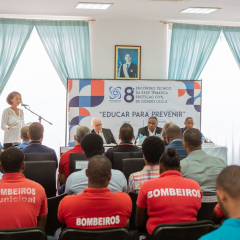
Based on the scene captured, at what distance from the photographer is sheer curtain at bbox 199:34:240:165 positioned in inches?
305

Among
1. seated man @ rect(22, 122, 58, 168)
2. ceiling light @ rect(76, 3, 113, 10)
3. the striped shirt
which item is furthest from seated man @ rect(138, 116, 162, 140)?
the striped shirt

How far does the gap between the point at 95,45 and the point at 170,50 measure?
172 cm

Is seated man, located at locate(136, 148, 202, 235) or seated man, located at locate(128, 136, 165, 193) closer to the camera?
seated man, located at locate(136, 148, 202, 235)

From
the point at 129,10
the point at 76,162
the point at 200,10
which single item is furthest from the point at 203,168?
the point at 200,10

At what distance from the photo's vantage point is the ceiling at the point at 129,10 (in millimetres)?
5820

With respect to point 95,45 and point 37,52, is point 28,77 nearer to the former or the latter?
point 37,52

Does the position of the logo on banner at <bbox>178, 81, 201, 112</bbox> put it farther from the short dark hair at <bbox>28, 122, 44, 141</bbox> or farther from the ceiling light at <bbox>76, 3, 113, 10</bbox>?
the short dark hair at <bbox>28, 122, 44, 141</bbox>

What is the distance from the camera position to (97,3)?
5855 millimetres

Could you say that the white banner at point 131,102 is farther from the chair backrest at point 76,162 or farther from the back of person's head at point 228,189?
the back of person's head at point 228,189

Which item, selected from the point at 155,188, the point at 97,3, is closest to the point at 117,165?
the point at 155,188

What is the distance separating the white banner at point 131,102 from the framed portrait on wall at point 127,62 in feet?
0.84

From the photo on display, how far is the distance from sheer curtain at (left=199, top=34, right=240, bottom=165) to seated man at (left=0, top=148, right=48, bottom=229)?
20.3 feet

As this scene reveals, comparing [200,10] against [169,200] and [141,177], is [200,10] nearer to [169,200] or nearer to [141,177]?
[141,177]

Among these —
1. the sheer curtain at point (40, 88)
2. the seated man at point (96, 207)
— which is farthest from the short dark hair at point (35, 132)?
the sheer curtain at point (40, 88)
